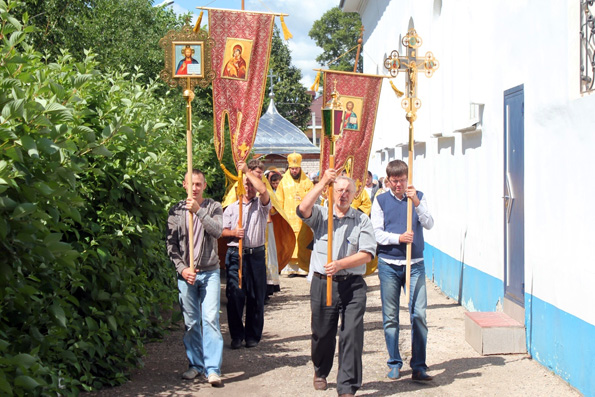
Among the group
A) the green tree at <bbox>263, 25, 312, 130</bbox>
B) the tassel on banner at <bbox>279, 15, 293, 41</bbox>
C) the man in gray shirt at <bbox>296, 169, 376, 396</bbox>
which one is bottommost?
the man in gray shirt at <bbox>296, 169, 376, 396</bbox>

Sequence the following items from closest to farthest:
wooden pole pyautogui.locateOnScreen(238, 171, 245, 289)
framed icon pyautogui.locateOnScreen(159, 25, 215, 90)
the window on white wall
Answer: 1. the window on white wall
2. framed icon pyautogui.locateOnScreen(159, 25, 215, 90)
3. wooden pole pyautogui.locateOnScreen(238, 171, 245, 289)

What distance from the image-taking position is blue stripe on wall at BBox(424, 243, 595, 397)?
20.5 ft

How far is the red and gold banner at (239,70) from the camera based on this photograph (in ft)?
28.0

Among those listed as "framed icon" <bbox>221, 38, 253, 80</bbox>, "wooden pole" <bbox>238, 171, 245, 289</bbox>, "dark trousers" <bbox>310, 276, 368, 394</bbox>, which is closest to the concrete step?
"dark trousers" <bbox>310, 276, 368, 394</bbox>

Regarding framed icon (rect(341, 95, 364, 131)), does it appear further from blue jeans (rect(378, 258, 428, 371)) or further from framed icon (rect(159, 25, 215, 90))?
blue jeans (rect(378, 258, 428, 371))

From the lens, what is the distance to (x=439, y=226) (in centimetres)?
1336

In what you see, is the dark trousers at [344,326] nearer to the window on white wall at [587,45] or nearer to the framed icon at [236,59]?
the window on white wall at [587,45]

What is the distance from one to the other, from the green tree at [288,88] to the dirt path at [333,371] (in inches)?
1937

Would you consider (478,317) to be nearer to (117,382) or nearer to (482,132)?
(482,132)

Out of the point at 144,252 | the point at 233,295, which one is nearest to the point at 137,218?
the point at 144,252

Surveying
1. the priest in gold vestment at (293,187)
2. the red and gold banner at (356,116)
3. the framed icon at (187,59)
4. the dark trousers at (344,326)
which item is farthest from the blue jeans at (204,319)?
the priest in gold vestment at (293,187)

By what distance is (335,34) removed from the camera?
6178 centimetres

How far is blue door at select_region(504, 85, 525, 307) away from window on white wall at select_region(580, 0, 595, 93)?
1.72 m

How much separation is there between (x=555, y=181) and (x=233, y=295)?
11.5 ft
